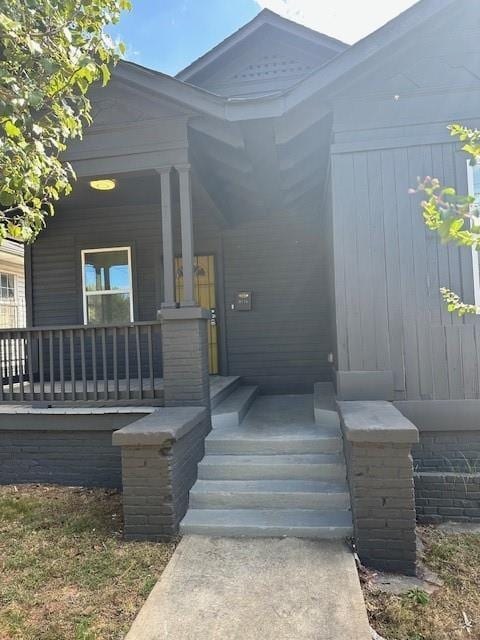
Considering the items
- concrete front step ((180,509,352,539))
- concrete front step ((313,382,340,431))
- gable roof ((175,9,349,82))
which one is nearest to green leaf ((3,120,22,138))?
concrete front step ((180,509,352,539))

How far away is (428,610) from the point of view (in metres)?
2.26

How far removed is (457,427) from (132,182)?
427 cm

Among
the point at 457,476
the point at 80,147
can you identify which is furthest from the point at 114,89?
the point at 457,476

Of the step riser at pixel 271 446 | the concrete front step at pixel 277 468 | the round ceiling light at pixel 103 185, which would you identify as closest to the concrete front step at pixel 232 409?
the step riser at pixel 271 446

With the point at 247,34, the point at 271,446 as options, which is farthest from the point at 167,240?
the point at 247,34

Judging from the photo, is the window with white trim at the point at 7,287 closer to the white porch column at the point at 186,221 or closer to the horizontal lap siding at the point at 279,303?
the horizontal lap siding at the point at 279,303

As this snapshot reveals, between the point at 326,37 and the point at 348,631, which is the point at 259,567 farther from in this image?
the point at 326,37

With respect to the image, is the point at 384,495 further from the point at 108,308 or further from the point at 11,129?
the point at 108,308

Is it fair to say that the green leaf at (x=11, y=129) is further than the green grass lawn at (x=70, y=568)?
No

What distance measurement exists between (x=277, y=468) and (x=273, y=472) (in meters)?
0.04

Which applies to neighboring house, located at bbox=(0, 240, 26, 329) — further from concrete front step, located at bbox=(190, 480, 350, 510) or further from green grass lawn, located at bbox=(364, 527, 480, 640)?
green grass lawn, located at bbox=(364, 527, 480, 640)

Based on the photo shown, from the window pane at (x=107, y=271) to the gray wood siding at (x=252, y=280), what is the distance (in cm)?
14

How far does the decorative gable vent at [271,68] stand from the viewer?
6.60 m

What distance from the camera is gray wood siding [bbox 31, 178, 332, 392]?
20.1 feet
